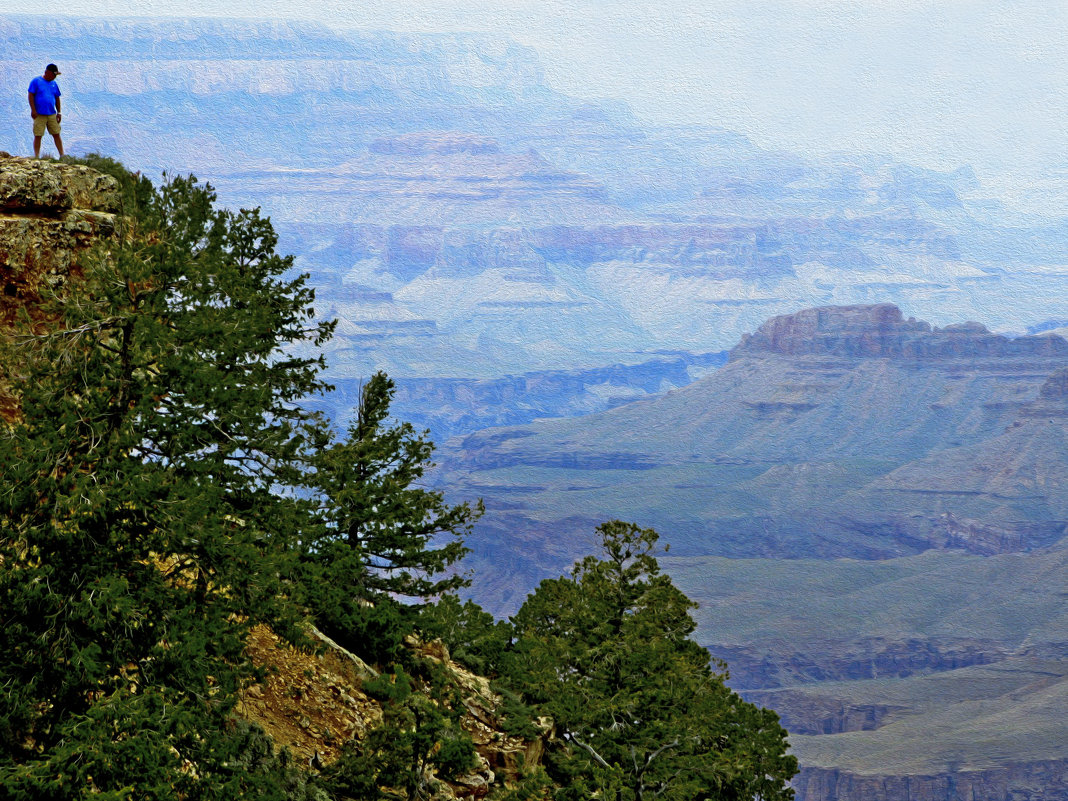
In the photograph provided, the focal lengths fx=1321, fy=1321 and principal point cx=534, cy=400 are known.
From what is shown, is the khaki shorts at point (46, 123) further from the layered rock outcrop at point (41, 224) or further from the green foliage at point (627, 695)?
the green foliage at point (627, 695)

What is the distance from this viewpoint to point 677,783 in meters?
36.9

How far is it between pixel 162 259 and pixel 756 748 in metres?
33.6

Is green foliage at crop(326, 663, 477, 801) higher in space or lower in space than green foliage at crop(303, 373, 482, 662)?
lower

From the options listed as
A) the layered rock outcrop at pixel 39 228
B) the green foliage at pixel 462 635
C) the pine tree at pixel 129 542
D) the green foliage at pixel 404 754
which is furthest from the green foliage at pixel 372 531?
the pine tree at pixel 129 542

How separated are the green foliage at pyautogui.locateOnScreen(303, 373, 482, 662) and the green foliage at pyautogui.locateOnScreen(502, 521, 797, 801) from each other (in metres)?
4.30

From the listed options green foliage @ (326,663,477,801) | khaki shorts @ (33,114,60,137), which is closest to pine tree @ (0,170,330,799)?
green foliage @ (326,663,477,801)

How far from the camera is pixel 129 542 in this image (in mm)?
22969

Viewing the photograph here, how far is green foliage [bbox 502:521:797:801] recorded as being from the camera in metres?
36.4

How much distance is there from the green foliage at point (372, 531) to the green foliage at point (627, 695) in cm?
430

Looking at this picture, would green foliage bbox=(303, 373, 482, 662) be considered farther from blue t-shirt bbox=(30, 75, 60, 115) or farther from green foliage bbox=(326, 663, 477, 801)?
blue t-shirt bbox=(30, 75, 60, 115)

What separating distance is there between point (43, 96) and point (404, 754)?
18.1 m

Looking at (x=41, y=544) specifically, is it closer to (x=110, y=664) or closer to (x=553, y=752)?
(x=110, y=664)

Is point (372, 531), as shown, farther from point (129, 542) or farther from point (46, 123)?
point (129, 542)

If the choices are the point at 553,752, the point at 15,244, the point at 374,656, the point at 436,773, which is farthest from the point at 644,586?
the point at 15,244
